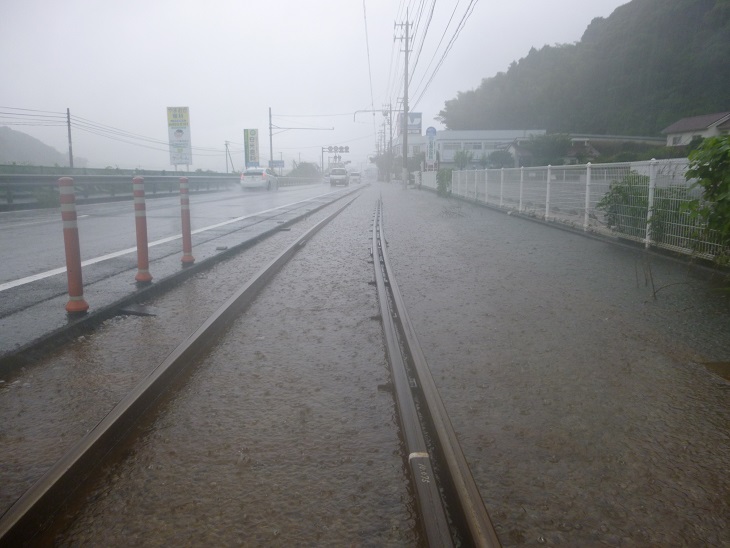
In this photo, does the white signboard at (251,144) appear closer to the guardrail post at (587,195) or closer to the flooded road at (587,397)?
the guardrail post at (587,195)

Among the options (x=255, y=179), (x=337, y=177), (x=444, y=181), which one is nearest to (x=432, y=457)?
(x=444, y=181)

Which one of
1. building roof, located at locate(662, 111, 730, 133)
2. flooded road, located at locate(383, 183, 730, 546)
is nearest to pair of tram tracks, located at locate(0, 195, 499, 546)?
flooded road, located at locate(383, 183, 730, 546)

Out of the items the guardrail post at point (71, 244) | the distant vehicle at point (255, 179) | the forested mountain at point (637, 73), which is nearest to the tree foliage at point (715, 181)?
the guardrail post at point (71, 244)

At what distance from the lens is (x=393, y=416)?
132 inches

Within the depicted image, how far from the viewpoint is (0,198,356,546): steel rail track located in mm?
2279

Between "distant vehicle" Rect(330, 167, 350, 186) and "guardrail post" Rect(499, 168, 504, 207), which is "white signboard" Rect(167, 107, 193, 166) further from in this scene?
"guardrail post" Rect(499, 168, 504, 207)

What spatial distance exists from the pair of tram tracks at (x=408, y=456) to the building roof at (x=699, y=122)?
103ft

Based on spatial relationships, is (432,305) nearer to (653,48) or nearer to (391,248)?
(391,248)

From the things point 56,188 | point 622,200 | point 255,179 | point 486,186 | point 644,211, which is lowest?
point 644,211

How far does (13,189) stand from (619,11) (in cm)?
5967

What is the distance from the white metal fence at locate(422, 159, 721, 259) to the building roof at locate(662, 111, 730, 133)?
61.9 ft

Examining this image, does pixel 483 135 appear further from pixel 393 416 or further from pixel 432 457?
pixel 432 457

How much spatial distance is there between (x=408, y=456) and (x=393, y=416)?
0.51 metres

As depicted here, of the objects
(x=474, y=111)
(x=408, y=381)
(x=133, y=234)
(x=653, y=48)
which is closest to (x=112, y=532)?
(x=408, y=381)
